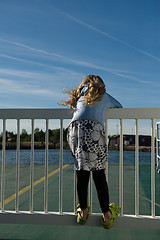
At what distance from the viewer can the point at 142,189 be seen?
14.3ft

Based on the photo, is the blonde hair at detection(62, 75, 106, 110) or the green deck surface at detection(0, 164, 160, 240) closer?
the blonde hair at detection(62, 75, 106, 110)

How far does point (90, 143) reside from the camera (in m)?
2.08

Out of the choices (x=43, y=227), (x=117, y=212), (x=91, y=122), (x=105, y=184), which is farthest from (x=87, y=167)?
(x=43, y=227)

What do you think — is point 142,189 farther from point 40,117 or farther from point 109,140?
point 40,117

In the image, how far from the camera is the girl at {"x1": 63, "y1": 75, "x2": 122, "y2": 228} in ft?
6.82

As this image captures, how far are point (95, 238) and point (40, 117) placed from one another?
1.24 m

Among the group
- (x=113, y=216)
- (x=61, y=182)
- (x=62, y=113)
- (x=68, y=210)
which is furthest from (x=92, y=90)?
(x=68, y=210)

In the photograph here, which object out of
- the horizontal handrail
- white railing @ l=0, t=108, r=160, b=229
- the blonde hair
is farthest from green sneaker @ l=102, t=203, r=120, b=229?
the blonde hair

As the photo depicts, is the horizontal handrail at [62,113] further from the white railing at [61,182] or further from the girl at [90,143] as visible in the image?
the girl at [90,143]

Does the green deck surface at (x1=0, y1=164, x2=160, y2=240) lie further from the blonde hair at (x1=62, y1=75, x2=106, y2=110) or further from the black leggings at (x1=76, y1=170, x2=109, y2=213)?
the blonde hair at (x1=62, y1=75, x2=106, y2=110)

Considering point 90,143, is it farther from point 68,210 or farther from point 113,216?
point 68,210

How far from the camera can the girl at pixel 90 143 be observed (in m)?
2.08

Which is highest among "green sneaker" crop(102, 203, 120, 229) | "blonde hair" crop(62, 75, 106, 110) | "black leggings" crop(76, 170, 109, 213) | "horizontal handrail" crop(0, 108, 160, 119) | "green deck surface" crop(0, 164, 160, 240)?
"blonde hair" crop(62, 75, 106, 110)

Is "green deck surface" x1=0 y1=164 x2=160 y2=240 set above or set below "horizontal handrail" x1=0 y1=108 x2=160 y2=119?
below
